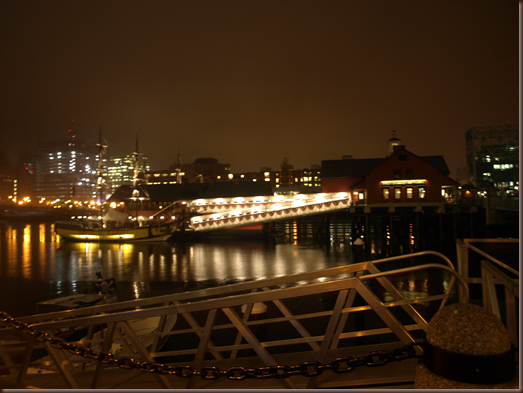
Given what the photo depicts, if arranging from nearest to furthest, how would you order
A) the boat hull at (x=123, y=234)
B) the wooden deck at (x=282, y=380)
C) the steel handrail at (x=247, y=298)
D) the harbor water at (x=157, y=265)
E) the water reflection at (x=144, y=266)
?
the steel handrail at (x=247, y=298), the wooden deck at (x=282, y=380), the harbor water at (x=157, y=265), the water reflection at (x=144, y=266), the boat hull at (x=123, y=234)

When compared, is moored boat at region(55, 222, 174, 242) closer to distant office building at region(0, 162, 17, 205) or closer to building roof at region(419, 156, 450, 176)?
building roof at region(419, 156, 450, 176)

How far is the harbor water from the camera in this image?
61.0ft

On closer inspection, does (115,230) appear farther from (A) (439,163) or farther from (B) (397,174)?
(A) (439,163)

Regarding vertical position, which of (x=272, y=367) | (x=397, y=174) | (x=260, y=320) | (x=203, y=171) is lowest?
(x=260, y=320)

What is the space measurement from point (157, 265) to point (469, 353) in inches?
1038

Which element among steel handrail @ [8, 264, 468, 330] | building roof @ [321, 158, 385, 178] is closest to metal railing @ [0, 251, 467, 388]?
steel handrail @ [8, 264, 468, 330]

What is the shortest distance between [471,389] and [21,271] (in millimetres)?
30667

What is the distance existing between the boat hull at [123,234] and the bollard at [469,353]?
40.6m

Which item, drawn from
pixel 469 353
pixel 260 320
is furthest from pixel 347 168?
pixel 469 353

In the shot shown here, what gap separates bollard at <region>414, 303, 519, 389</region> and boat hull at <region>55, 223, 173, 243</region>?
133 feet

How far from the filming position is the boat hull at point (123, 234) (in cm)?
4034

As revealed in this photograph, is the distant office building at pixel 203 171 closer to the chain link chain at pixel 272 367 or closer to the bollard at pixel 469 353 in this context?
the chain link chain at pixel 272 367

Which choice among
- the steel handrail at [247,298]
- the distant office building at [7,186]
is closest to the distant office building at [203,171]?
the distant office building at [7,186]

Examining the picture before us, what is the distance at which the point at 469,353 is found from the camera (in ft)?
6.75
